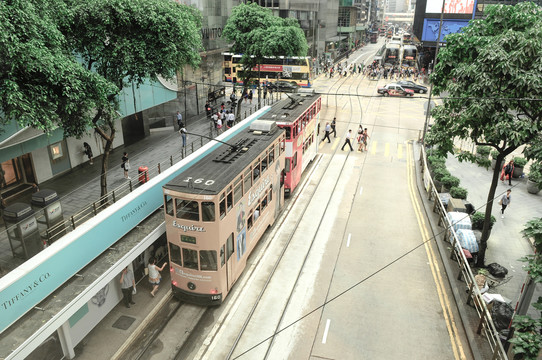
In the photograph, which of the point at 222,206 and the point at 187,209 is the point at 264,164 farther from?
the point at 187,209

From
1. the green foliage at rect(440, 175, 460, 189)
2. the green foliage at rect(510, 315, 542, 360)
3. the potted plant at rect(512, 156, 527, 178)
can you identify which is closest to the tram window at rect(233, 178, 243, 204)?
the green foliage at rect(510, 315, 542, 360)

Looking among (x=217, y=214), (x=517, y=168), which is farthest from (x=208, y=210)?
(x=517, y=168)

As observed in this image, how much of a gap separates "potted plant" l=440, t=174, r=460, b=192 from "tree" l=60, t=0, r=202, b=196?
13787mm

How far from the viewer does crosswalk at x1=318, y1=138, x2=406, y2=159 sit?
2814 cm

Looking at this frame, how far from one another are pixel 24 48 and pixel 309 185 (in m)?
15.5

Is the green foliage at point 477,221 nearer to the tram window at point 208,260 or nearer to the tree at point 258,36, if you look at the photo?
the tram window at point 208,260

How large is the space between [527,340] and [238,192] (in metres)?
8.20

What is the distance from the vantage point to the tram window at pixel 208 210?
35.8ft

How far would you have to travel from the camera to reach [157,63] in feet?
48.4

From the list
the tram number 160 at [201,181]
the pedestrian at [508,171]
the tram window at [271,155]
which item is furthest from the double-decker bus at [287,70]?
the tram number 160 at [201,181]

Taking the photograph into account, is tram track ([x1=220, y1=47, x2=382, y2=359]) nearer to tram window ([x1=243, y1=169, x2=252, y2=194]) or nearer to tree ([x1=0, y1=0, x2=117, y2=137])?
tram window ([x1=243, y1=169, x2=252, y2=194])

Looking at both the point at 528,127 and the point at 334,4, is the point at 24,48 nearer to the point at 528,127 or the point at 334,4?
the point at 528,127

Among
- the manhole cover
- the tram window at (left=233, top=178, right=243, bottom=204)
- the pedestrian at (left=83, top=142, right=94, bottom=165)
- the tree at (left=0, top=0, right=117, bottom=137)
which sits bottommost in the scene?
the manhole cover

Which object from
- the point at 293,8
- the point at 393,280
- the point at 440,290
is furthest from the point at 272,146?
the point at 293,8
